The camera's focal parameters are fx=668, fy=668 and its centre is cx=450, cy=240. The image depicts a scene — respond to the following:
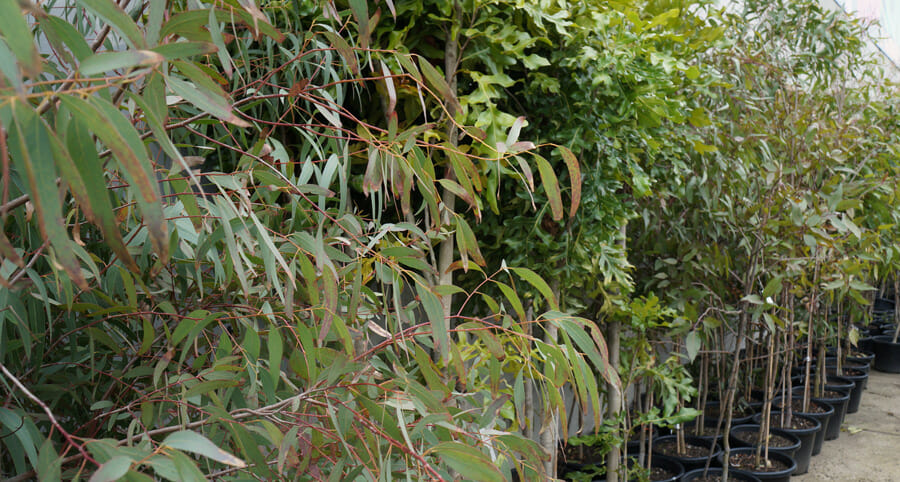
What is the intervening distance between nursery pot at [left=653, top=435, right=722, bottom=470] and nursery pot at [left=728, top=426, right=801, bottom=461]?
11 centimetres

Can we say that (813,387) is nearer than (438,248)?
No

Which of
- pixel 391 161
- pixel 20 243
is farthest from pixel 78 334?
pixel 391 161

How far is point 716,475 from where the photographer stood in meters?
2.38

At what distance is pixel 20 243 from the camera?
780mm

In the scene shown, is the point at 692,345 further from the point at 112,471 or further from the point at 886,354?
the point at 886,354

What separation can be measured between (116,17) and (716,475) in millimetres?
2492

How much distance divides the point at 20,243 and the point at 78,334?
0.13 m

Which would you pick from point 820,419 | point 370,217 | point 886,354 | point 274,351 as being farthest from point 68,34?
point 886,354

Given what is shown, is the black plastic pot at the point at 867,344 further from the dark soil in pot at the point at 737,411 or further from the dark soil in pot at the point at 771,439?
the dark soil in pot at the point at 771,439

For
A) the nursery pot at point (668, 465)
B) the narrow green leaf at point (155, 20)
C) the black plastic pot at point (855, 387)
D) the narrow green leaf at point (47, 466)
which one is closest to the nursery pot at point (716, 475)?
the nursery pot at point (668, 465)

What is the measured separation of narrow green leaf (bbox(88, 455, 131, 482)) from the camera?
0.35 m

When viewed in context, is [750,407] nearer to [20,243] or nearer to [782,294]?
[782,294]

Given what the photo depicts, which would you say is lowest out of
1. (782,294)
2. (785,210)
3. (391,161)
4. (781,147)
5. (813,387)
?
(813,387)

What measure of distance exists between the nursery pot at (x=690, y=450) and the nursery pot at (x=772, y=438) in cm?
11
